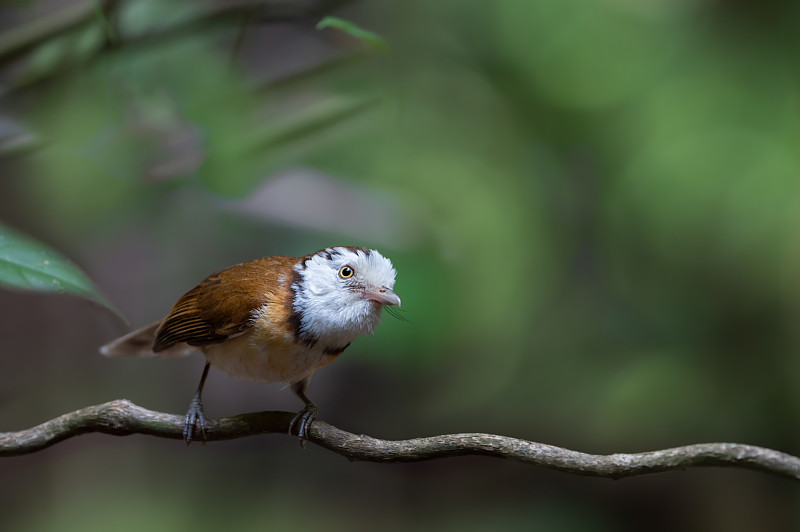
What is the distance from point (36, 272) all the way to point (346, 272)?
352 millimetres

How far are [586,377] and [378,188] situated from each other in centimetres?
78

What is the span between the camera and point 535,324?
1.80 meters

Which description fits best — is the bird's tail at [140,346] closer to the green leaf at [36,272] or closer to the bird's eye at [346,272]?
the green leaf at [36,272]

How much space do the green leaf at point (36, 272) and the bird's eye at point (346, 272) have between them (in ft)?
0.94

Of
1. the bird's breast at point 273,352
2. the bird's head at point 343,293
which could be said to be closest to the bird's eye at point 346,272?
the bird's head at point 343,293

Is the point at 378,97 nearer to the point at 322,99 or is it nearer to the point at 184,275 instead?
the point at 322,99

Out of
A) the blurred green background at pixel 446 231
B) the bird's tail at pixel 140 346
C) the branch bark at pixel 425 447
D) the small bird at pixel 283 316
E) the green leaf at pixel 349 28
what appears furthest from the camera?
the blurred green background at pixel 446 231

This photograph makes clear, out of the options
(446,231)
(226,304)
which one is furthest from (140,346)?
(446,231)

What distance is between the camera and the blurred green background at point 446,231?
1485 mm

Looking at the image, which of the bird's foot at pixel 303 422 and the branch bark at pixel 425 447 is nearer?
the branch bark at pixel 425 447

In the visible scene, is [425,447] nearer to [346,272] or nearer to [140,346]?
[346,272]

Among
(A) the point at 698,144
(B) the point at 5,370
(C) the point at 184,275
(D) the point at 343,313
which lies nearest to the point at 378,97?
(C) the point at 184,275

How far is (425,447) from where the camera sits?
2.46ft

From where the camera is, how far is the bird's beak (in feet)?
2.42
